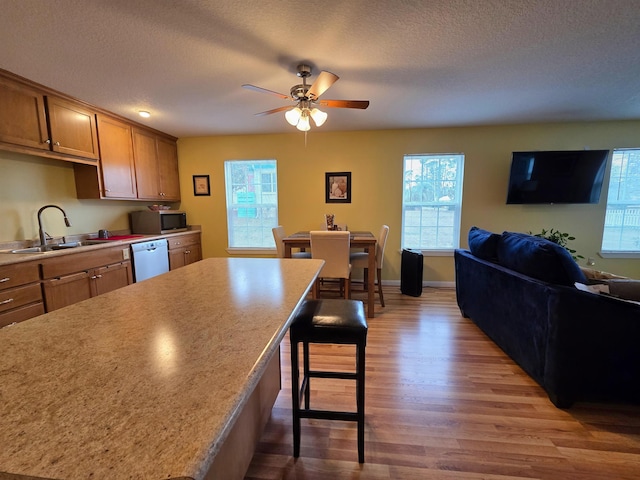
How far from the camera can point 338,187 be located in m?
4.13

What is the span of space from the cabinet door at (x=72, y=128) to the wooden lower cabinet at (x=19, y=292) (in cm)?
122

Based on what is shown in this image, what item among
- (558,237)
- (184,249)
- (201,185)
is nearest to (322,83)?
(201,185)

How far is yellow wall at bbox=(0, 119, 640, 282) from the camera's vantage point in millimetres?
3705

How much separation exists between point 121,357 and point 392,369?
191 cm

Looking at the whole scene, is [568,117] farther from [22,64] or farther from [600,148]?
[22,64]

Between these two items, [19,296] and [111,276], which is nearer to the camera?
[19,296]

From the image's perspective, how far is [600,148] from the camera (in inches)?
144

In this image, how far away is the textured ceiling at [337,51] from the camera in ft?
5.16

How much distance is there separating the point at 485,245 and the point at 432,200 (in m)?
1.81

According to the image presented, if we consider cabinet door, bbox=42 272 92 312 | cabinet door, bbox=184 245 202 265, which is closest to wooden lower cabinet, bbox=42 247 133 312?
cabinet door, bbox=42 272 92 312

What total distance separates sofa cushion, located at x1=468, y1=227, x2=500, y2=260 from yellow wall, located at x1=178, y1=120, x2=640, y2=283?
5.14 feet

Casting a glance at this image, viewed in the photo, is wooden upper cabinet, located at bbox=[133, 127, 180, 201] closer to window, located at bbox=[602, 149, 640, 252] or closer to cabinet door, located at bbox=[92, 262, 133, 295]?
cabinet door, located at bbox=[92, 262, 133, 295]

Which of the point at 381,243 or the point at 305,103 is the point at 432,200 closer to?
the point at 381,243

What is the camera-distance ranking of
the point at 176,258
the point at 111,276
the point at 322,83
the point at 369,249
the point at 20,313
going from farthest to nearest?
the point at 176,258
the point at 369,249
the point at 111,276
the point at 20,313
the point at 322,83
